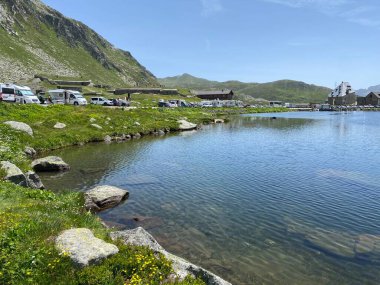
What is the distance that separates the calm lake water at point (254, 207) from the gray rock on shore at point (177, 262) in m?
Result: 2.86

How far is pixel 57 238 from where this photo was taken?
11977 mm

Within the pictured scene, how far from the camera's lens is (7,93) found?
212 feet

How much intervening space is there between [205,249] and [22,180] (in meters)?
13.3

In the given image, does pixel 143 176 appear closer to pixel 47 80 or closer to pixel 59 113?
pixel 59 113

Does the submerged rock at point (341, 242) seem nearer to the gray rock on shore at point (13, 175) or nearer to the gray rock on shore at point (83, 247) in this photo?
the gray rock on shore at point (83, 247)

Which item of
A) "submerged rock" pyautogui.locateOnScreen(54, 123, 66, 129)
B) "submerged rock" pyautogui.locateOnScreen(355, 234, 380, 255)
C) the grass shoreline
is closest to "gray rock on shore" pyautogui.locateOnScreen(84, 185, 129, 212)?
the grass shoreline

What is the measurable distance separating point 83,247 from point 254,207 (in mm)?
13948

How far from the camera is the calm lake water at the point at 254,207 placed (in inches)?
599

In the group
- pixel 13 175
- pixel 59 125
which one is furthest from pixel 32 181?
pixel 59 125

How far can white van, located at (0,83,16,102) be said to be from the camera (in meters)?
63.7

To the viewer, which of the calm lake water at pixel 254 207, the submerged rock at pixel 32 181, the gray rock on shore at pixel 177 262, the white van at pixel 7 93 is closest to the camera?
the gray rock on shore at pixel 177 262

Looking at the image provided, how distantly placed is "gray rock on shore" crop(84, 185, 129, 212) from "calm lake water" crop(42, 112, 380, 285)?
2.26ft

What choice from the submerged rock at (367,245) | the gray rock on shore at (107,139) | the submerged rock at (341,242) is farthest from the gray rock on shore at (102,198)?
the gray rock on shore at (107,139)

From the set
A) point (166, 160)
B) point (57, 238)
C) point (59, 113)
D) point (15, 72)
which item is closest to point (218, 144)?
point (166, 160)
